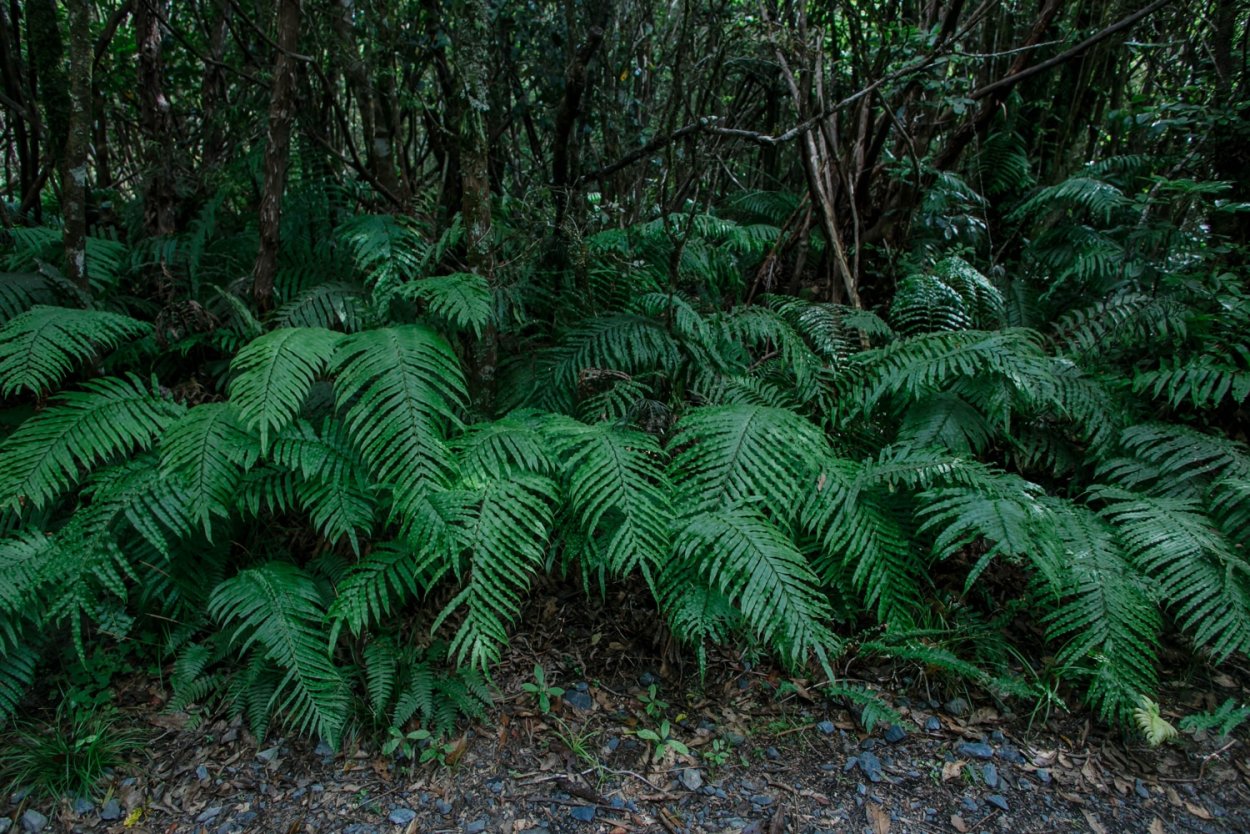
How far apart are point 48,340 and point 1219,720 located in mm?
3675

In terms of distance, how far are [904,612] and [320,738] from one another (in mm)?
1787

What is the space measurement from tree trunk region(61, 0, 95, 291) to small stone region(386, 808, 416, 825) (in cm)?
222

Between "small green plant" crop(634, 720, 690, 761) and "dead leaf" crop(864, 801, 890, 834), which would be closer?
"dead leaf" crop(864, 801, 890, 834)

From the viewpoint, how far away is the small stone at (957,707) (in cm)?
207

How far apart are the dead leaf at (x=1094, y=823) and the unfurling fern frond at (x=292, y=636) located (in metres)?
2.02

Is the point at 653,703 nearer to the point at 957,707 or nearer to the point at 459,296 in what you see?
the point at 957,707

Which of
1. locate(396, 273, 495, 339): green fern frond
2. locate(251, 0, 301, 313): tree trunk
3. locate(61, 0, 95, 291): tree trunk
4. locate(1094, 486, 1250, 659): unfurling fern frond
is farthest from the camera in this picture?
locate(251, 0, 301, 313): tree trunk

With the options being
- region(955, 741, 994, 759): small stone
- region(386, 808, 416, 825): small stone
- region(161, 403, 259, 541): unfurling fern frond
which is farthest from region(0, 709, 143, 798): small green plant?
region(955, 741, 994, 759): small stone

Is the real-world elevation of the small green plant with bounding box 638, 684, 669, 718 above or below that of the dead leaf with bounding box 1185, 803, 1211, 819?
above

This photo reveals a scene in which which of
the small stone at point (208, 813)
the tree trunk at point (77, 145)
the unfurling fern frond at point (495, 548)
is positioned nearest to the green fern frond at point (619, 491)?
the unfurling fern frond at point (495, 548)

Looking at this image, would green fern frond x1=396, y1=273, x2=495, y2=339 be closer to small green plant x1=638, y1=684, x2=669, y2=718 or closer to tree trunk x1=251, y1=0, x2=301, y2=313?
tree trunk x1=251, y1=0, x2=301, y2=313

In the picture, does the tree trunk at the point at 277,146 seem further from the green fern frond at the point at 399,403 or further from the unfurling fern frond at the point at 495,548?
the unfurling fern frond at the point at 495,548

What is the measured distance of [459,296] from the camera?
2219 mm

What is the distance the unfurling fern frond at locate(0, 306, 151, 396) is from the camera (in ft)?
6.67
